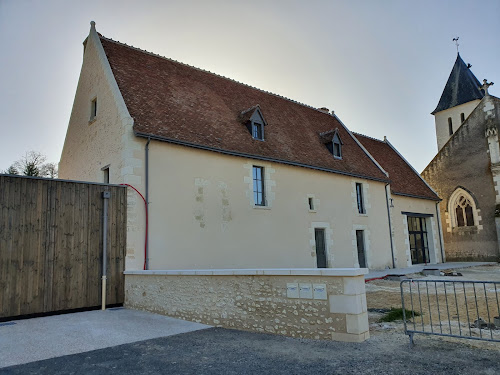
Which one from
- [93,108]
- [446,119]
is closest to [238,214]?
[93,108]

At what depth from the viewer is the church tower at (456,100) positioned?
2952 cm

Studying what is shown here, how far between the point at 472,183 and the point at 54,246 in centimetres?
2206

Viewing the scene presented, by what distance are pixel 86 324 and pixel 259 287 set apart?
11.3 feet

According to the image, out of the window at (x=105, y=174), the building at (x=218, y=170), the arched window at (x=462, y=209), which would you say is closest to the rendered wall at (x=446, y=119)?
the arched window at (x=462, y=209)

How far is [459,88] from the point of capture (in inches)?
1200

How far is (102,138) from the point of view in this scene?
→ 11656 mm

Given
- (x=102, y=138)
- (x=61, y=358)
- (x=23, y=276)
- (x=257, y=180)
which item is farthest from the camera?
(x=257, y=180)

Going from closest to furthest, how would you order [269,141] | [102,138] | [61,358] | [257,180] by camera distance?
[61,358] < [102,138] < [257,180] < [269,141]

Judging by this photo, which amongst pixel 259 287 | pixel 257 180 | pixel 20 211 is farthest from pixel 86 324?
pixel 257 180

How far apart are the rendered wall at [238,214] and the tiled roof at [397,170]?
17.0ft

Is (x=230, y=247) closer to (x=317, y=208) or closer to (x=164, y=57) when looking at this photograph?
(x=317, y=208)

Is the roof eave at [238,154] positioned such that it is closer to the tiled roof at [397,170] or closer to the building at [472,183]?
the tiled roof at [397,170]

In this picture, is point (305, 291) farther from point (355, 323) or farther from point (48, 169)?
point (48, 169)

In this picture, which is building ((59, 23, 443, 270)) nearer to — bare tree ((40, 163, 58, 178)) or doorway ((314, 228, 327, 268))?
doorway ((314, 228, 327, 268))
